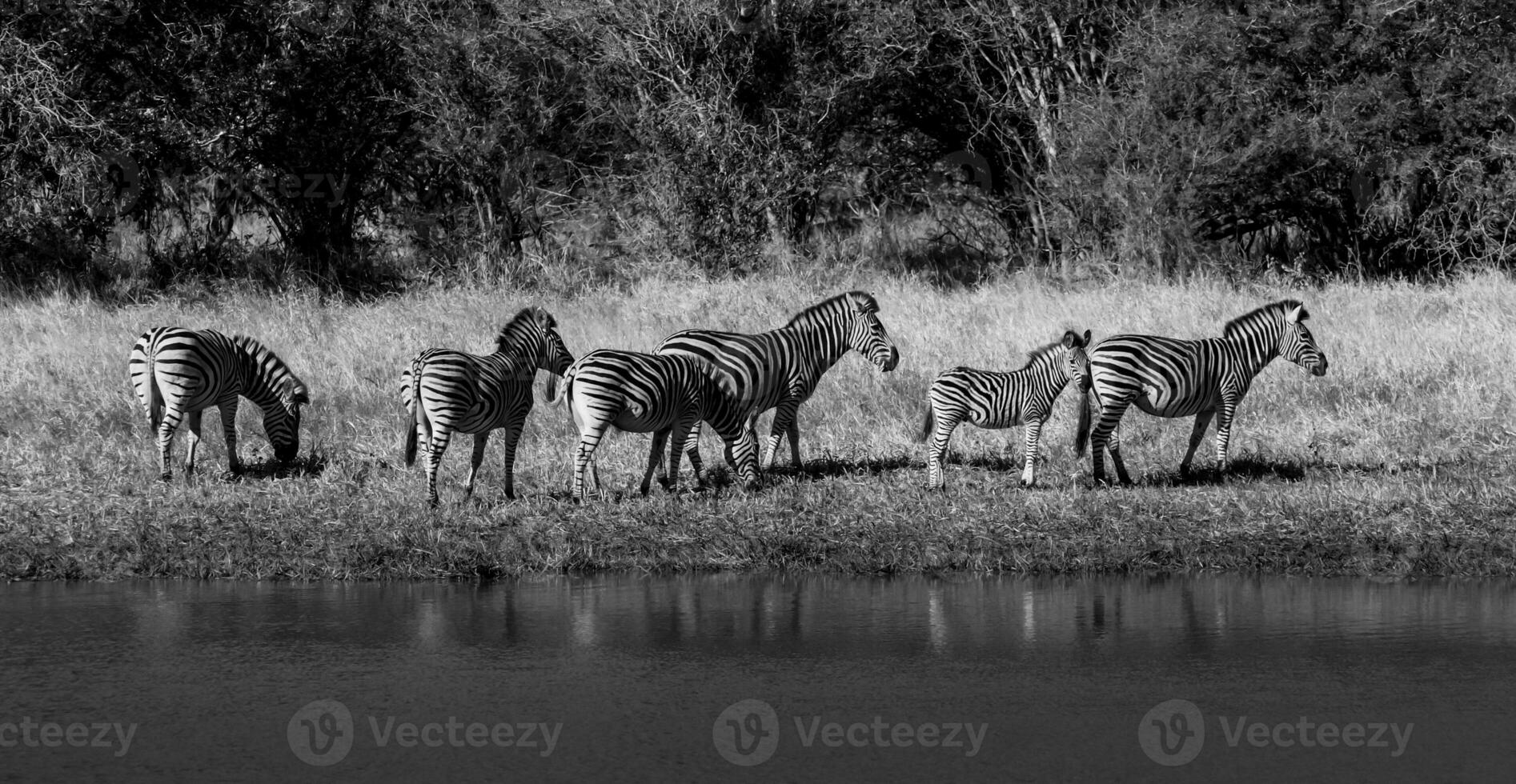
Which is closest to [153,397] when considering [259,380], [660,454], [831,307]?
[259,380]

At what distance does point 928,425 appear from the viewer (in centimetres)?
1282

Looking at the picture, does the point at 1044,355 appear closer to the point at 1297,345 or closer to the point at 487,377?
the point at 1297,345

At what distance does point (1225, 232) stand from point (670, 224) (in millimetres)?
8513

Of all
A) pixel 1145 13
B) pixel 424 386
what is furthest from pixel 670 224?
pixel 424 386

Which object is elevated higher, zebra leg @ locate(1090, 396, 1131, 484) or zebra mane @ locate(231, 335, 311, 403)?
zebra mane @ locate(231, 335, 311, 403)

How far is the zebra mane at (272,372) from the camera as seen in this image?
1357 centimetres

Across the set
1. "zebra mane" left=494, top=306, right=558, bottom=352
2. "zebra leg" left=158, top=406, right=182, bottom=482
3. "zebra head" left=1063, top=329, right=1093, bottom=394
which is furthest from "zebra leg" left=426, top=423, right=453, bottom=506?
"zebra head" left=1063, top=329, right=1093, bottom=394

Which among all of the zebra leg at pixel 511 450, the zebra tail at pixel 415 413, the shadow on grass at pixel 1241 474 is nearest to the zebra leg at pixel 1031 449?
the shadow on grass at pixel 1241 474

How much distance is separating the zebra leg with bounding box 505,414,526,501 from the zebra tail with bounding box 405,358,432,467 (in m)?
0.60

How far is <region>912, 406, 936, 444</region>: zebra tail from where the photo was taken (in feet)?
40.7

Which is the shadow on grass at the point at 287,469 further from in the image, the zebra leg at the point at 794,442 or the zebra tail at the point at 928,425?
the zebra tail at the point at 928,425

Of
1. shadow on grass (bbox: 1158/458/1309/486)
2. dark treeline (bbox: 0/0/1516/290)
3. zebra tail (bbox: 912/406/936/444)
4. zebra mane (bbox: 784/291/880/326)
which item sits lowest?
shadow on grass (bbox: 1158/458/1309/486)

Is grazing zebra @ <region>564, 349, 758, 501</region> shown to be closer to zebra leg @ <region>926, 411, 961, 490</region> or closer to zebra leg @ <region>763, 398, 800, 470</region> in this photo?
zebra leg @ <region>763, 398, 800, 470</region>

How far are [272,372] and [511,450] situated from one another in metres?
2.79
